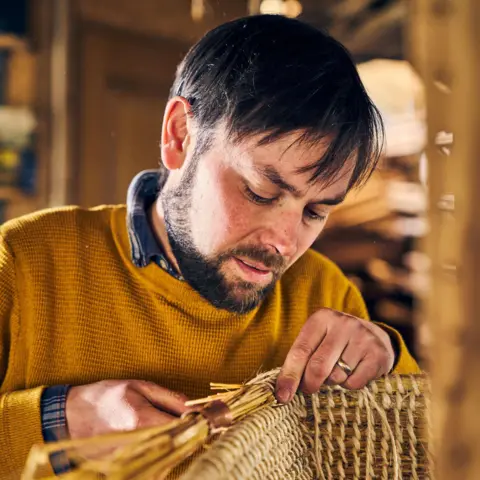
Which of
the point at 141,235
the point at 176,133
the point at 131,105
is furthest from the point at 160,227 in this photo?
the point at 131,105

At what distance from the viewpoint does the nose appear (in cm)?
75

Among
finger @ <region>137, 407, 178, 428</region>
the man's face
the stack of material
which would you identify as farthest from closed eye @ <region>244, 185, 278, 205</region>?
the stack of material

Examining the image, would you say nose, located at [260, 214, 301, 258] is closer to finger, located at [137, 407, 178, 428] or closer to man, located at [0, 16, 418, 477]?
man, located at [0, 16, 418, 477]

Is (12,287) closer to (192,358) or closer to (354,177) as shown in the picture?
(192,358)

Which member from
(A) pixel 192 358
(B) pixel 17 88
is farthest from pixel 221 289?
(B) pixel 17 88

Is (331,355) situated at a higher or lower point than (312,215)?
lower

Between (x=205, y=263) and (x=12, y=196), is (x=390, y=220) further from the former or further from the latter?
(x=205, y=263)

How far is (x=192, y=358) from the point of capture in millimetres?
900

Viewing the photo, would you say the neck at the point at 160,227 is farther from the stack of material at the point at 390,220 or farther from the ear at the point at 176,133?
the stack of material at the point at 390,220

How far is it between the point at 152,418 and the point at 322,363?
200 mm

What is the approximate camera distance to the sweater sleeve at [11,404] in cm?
77

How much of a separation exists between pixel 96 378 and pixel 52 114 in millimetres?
1502

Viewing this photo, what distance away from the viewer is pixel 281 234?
2.45 feet

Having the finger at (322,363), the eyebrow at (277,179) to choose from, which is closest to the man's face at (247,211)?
the eyebrow at (277,179)
